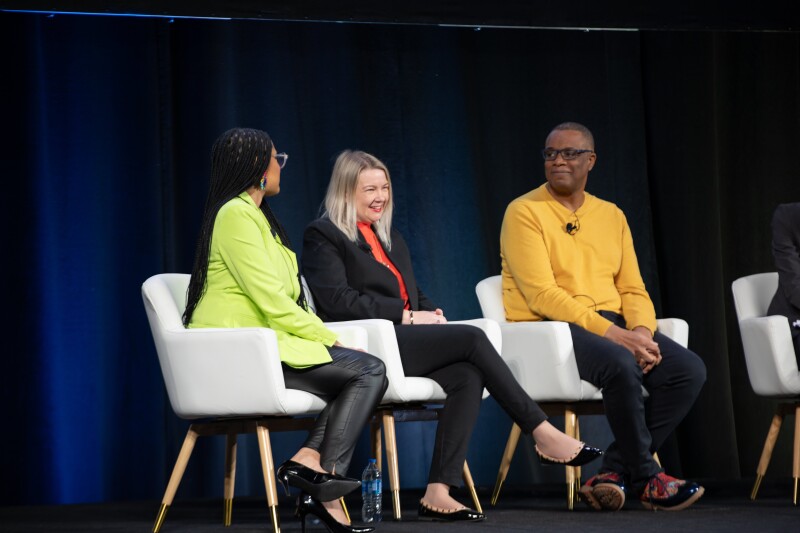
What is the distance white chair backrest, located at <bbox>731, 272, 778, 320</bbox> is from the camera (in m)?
4.58

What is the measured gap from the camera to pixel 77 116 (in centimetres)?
494

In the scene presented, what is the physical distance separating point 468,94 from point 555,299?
1.69m

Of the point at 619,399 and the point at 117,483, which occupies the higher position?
the point at 619,399

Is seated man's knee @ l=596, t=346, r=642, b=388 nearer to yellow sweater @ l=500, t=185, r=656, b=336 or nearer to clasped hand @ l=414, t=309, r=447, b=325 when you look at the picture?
yellow sweater @ l=500, t=185, r=656, b=336

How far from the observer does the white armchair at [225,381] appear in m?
3.34

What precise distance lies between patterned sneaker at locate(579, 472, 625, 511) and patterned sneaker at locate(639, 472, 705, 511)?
0.08 meters

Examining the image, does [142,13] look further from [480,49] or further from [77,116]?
[480,49]

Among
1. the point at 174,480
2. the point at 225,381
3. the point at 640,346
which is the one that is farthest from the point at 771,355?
the point at 174,480

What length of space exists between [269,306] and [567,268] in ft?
4.53

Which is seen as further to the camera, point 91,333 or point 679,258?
point 679,258

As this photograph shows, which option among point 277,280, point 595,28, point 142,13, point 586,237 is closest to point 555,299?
point 586,237

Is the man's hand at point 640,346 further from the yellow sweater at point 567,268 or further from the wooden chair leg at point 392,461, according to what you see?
the wooden chair leg at point 392,461

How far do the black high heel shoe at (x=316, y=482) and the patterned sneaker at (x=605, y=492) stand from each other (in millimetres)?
1095

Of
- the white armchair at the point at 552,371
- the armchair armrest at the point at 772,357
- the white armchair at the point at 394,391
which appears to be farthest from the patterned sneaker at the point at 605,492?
the armchair armrest at the point at 772,357
